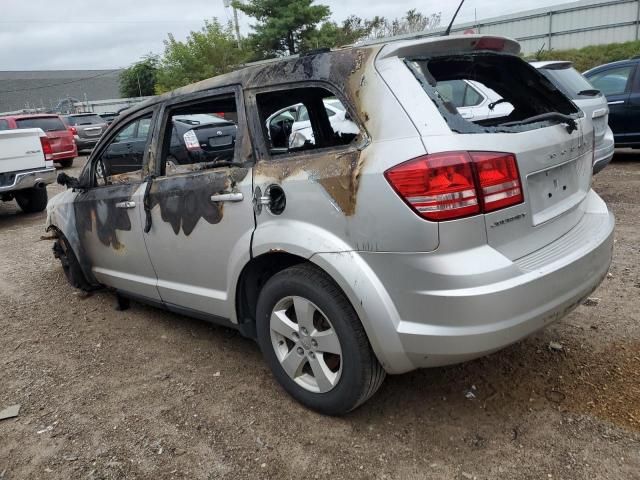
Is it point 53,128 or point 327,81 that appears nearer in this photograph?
point 327,81

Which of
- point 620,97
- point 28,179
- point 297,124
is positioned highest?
point 297,124

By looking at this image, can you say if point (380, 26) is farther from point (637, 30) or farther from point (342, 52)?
point (342, 52)

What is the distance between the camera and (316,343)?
103 inches

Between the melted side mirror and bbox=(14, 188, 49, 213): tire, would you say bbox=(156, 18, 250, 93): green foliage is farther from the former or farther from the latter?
the melted side mirror

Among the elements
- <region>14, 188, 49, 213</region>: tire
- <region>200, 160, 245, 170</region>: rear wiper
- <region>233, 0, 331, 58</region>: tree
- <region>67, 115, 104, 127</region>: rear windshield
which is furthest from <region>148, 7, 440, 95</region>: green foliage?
Result: <region>200, 160, 245, 170</region>: rear wiper

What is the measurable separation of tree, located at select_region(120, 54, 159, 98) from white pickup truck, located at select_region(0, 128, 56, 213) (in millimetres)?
35080

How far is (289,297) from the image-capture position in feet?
8.78

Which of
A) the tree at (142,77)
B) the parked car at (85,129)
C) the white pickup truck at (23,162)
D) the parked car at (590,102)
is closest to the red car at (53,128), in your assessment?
the parked car at (85,129)

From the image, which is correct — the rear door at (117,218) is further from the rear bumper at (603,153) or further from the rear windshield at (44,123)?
the rear windshield at (44,123)

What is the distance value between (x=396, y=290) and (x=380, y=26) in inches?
1345

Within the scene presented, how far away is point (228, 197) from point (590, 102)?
5.20 meters

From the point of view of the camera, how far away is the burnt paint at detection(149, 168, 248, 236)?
9.59 feet

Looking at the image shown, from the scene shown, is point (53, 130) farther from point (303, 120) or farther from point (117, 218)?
point (303, 120)

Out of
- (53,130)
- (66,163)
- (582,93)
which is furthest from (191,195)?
(66,163)
